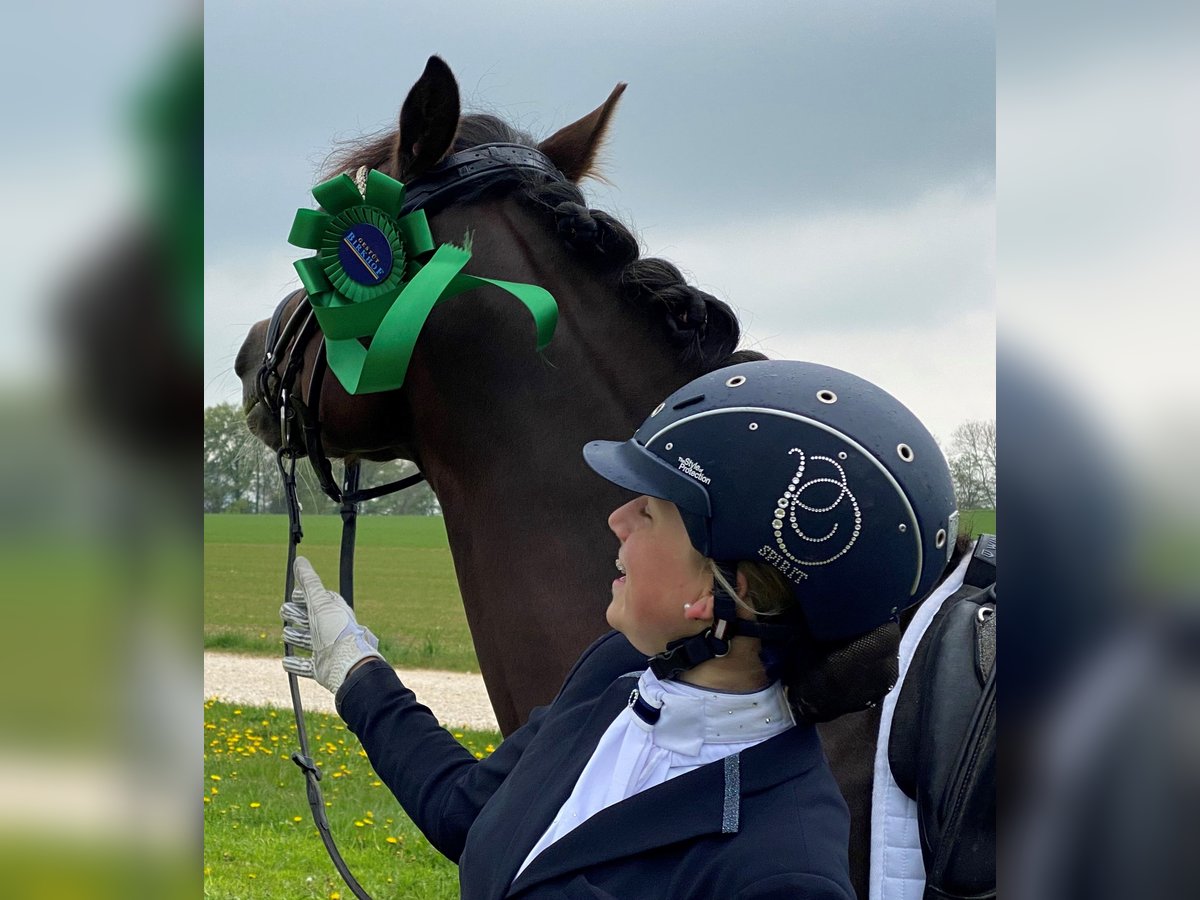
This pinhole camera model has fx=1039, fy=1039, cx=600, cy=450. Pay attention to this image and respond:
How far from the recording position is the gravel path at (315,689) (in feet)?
30.9

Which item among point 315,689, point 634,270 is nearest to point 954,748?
point 634,270

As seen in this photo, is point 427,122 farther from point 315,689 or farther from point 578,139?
point 315,689

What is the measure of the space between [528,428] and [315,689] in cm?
963

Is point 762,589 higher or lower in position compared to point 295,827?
higher

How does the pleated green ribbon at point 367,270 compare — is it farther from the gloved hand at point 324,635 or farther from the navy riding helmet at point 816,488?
the navy riding helmet at point 816,488

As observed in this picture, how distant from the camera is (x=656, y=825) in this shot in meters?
1.33

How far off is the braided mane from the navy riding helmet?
84 centimetres

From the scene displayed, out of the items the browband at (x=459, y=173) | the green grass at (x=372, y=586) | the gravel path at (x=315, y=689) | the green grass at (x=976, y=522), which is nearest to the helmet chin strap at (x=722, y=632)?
the green grass at (x=976, y=522)

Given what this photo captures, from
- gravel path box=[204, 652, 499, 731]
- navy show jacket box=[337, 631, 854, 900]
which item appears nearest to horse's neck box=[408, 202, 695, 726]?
navy show jacket box=[337, 631, 854, 900]

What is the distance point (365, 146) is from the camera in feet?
8.45

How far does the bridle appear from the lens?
2369mm

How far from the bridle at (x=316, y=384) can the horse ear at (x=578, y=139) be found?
0.15m
